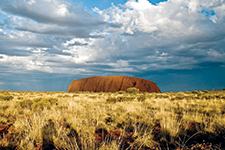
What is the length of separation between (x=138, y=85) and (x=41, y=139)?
5052 centimetres

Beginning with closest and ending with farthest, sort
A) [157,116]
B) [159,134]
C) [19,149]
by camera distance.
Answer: [19,149]
[159,134]
[157,116]

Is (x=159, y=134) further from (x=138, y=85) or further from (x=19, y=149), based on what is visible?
(x=138, y=85)

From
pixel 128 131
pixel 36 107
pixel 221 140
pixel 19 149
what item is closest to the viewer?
pixel 19 149

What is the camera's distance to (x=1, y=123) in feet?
18.0

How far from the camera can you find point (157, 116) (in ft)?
21.3

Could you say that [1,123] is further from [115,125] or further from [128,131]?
[128,131]

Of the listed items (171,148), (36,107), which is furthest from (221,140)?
(36,107)

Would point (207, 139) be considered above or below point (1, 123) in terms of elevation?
above

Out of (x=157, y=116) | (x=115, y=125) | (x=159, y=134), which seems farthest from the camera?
(x=157, y=116)

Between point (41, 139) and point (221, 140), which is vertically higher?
point (221, 140)

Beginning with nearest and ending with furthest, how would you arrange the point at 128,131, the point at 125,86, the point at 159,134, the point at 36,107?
the point at 159,134
the point at 128,131
the point at 36,107
the point at 125,86

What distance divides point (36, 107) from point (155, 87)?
51582 millimetres

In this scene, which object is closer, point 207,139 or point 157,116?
point 207,139

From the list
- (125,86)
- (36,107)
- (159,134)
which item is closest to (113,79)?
(125,86)
